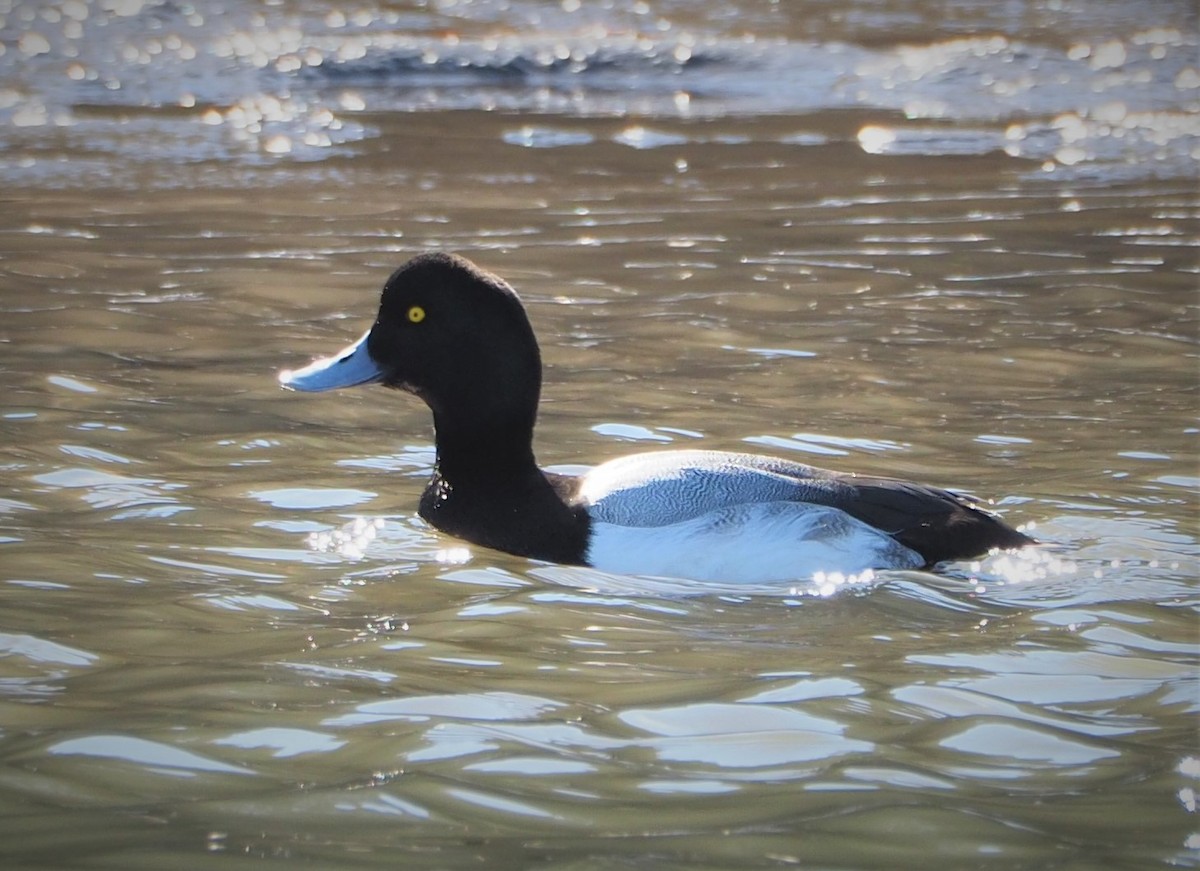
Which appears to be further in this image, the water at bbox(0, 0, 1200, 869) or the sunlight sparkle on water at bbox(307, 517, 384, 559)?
the sunlight sparkle on water at bbox(307, 517, 384, 559)

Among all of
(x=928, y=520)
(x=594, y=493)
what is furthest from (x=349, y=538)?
(x=928, y=520)

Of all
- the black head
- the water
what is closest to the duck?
the black head

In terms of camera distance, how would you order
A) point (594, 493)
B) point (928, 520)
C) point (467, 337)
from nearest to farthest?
point (928, 520), point (594, 493), point (467, 337)

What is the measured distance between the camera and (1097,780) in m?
3.81

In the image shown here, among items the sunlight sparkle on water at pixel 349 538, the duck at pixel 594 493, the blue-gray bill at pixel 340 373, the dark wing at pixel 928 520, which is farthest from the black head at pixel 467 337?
the dark wing at pixel 928 520

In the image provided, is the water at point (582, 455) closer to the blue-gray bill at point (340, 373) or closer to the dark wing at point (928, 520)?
the dark wing at point (928, 520)

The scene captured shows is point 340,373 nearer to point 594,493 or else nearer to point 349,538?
point 349,538

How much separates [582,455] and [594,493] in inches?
45.1

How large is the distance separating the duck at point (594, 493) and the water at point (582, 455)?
0.11m

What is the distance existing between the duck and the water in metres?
0.11

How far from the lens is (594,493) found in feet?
18.7

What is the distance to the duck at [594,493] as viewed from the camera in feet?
17.9

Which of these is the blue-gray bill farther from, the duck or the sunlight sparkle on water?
the sunlight sparkle on water

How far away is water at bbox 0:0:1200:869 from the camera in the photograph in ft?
11.9
